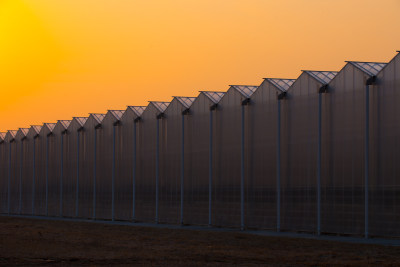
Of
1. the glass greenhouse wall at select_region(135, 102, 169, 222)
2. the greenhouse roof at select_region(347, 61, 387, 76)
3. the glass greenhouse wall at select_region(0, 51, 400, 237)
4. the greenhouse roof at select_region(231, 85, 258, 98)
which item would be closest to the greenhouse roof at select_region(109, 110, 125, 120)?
the glass greenhouse wall at select_region(0, 51, 400, 237)

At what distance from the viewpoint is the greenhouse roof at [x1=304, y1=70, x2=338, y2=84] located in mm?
43397

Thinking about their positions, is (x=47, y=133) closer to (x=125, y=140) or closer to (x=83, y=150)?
(x=83, y=150)

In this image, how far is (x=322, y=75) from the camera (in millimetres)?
44281

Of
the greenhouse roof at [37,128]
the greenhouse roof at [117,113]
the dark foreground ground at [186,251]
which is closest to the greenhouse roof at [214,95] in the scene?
the dark foreground ground at [186,251]

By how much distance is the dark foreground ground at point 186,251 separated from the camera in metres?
28.1

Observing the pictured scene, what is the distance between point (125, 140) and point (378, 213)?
105ft

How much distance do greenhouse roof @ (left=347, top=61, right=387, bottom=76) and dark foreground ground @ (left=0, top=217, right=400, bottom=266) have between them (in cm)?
946

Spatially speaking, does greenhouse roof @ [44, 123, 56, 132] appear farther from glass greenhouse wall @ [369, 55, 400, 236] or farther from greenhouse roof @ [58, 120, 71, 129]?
glass greenhouse wall @ [369, 55, 400, 236]

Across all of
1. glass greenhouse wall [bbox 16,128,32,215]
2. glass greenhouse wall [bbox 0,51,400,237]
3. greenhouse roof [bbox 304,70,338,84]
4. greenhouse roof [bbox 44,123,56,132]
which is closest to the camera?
glass greenhouse wall [bbox 0,51,400,237]

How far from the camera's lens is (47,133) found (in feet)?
266

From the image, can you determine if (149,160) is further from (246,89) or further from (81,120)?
(81,120)

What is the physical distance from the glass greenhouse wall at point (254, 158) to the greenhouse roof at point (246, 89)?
15cm

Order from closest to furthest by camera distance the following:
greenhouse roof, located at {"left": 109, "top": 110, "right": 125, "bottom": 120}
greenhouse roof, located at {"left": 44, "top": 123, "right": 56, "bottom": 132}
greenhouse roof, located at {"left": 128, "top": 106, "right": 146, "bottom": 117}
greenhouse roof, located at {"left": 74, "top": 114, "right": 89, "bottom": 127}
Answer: greenhouse roof, located at {"left": 128, "top": 106, "right": 146, "bottom": 117} → greenhouse roof, located at {"left": 109, "top": 110, "right": 125, "bottom": 120} → greenhouse roof, located at {"left": 74, "top": 114, "right": 89, "bottom": 127} → greenhouse roof, located at {"left": 44, "top": 123, "right": 56, "bottom": 132}

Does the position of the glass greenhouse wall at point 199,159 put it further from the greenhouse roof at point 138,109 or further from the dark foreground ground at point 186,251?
the dark foreground ground at point 186,251
